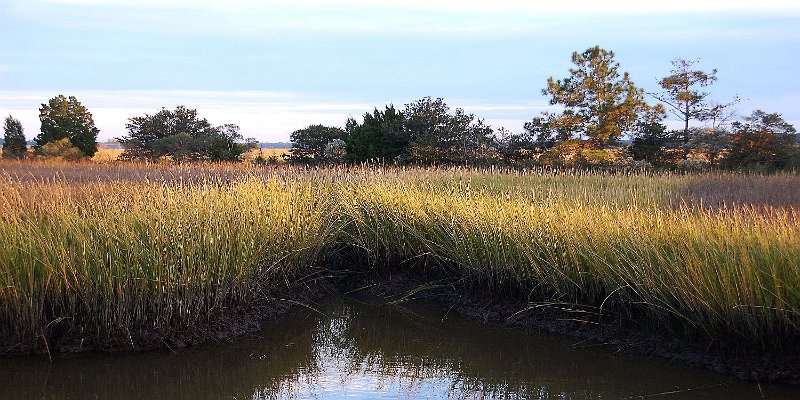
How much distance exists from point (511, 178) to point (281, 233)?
8.01m

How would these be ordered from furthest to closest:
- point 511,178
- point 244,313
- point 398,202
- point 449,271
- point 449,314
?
point 511,178 → point 398,202 → point 449,271 → point 449,314 → point 244,313

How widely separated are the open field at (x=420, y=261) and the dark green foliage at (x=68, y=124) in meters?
30.2

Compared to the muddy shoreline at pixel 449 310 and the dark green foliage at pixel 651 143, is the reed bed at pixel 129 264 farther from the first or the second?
the dark green foliage at pixel 651 143

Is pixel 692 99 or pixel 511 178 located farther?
pixel 692 99

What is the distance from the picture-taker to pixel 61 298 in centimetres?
549

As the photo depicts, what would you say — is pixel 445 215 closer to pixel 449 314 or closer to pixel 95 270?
pixel 449 314

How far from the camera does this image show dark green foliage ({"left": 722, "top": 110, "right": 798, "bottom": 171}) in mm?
20812

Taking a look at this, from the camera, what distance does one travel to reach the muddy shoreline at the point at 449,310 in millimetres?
5137

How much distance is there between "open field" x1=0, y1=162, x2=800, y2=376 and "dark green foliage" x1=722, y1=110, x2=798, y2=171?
15.8 meters

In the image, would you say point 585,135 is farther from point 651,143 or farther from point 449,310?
point 449,310

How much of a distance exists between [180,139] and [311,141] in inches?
289

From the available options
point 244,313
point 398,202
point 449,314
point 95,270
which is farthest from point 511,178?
point 95,270

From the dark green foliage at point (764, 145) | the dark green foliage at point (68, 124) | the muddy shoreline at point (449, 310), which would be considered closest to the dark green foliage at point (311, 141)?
the dark green foliage at point (68, 124)

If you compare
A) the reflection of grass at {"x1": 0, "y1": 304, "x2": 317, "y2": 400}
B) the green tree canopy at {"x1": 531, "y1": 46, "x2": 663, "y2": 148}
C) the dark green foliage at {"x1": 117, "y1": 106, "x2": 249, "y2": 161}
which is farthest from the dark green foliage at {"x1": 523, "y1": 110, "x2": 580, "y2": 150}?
the reflection of grass at {"x1": 0, "y1": 304, "x2": 317, "y2": 400}
